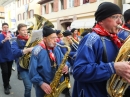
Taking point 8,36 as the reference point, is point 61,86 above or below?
below

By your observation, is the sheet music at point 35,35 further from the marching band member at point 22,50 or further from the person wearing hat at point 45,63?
the person wearing hat at point 45,63

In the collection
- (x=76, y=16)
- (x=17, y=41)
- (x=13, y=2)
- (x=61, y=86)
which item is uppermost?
(x=13, y=2)

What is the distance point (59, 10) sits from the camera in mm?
25578

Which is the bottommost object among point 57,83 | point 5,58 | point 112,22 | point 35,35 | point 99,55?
point 57,83

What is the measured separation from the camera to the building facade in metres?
20.1

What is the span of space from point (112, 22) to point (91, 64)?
1.52 ft

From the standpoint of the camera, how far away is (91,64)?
80.0 inches

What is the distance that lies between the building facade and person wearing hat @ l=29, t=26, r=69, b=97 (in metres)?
14.7

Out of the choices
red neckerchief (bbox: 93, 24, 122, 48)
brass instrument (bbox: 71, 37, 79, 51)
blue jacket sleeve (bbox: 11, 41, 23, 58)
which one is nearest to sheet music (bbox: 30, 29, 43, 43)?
blue jacket sleeve (bbox: 11, 41, 23, 58)

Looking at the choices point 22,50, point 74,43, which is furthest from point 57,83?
point 74,43

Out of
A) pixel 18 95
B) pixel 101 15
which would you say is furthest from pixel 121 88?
pixel 18 95

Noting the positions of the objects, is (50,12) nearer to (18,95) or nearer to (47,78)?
(18,95)

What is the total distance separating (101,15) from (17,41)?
351 cm

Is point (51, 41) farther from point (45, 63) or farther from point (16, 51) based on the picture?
point (16, 51)
